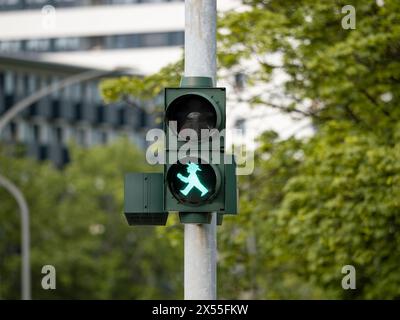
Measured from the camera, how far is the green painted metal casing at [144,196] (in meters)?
10.4

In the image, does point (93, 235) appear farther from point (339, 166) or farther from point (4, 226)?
point (339, 166)

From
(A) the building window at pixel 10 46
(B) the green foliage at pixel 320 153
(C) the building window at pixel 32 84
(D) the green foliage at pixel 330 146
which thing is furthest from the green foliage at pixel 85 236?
(D) the green foliage at pixel 330 146

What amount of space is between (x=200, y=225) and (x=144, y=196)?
477 millimetres

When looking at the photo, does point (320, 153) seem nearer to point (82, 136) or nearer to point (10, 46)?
point (82, 136)

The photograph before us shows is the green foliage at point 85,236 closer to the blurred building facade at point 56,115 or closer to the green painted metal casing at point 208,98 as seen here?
the blurred building facade at point 56,115

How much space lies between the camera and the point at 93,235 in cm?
6066

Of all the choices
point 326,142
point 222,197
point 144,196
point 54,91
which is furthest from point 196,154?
point 54,91

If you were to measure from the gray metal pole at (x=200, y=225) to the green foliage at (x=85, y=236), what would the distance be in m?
39.4

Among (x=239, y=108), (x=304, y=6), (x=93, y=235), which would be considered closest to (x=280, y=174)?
(x=239, y=108)

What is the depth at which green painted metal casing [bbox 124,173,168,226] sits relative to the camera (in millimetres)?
10359

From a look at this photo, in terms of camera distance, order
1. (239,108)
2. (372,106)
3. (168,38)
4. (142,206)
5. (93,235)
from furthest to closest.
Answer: (168,38) → (93,235) → (239,108) → (372,106) → (142,206)
